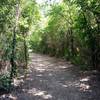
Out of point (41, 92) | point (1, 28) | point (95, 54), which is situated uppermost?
point (1, 28)

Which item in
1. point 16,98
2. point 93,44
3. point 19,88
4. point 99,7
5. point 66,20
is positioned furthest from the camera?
point 66,20

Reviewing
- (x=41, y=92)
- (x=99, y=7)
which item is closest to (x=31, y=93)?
(x=41, y=92)

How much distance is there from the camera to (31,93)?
10602mm

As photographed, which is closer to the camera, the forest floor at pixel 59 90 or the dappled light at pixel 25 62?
the forest floor at pixel 59 90

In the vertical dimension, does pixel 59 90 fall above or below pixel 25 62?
below

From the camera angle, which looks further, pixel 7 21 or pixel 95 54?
pixel 95 54

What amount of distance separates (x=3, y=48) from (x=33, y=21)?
6.94 meters

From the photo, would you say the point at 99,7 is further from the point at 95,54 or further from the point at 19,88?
the point at 19,88

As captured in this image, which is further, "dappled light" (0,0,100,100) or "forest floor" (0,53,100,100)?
"dappled light" (0,0,100,100)

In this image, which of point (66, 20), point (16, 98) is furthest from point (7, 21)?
point (66, 20)

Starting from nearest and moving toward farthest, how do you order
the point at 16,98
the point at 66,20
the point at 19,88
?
the point at 16,98 < the point at 19,88 < the point at 66,20

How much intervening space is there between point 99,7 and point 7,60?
7045 millimetres

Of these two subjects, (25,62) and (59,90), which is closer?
(59,90)

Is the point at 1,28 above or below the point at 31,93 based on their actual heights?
above
